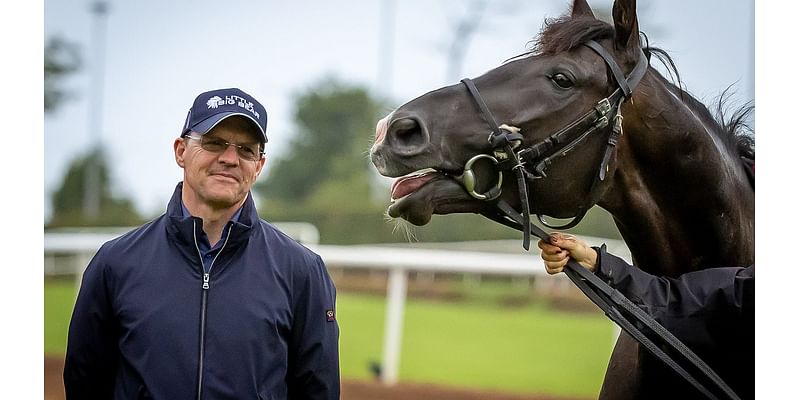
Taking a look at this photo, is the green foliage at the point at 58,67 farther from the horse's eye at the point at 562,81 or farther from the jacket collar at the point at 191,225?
the horse's eye at the point at 562,81

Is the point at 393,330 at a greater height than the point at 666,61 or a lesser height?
lesser

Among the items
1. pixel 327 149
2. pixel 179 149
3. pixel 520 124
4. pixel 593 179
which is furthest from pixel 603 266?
pixel 327 149

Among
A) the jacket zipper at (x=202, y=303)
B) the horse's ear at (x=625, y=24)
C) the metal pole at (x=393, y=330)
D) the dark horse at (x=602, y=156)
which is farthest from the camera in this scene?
the metal pole at (x=393, y=330)

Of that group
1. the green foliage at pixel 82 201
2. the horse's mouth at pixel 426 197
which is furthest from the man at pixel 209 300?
the green foliage at pixel 82 201

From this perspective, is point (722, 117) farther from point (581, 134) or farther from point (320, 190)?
point (320, 190)

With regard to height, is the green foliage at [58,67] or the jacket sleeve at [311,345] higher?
the green foliage at [58,67]

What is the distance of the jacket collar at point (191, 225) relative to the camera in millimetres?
1957

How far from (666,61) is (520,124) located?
477 millimetres

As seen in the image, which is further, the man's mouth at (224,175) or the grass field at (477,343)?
the grass field at (477,343)

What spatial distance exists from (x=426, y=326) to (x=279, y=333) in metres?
6.93

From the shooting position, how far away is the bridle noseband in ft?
6.54

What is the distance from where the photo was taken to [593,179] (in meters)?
2.09

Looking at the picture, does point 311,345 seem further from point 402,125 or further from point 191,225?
point 402,125
